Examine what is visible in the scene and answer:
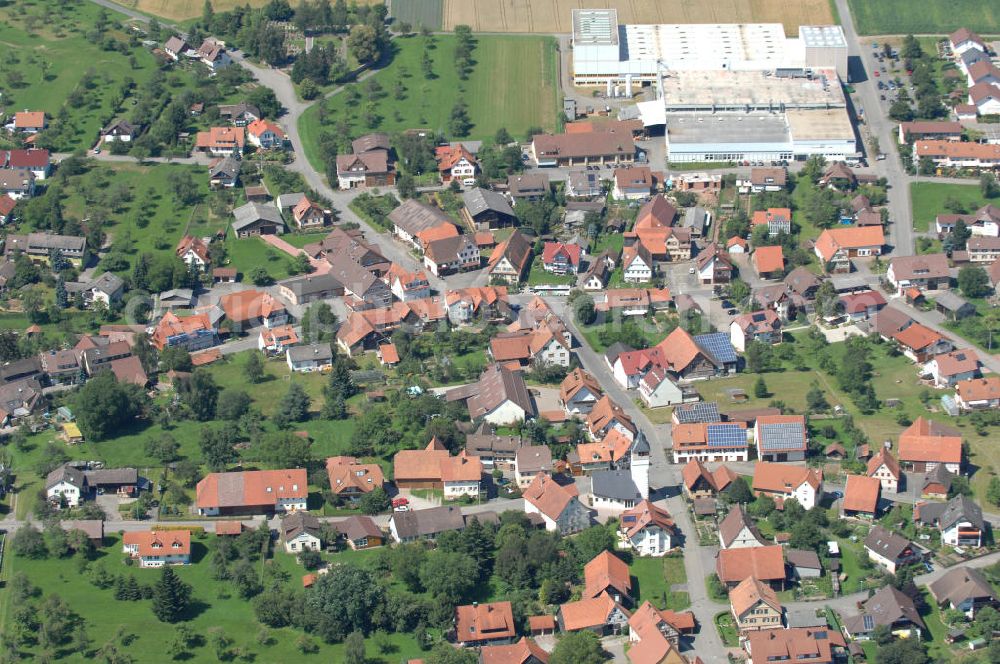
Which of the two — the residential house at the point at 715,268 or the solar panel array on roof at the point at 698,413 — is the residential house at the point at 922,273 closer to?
the residential house at the point at 715,268

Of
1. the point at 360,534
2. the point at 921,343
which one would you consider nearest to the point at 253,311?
the point at 360,534

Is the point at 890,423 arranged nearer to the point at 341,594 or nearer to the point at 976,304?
the point at 976,304

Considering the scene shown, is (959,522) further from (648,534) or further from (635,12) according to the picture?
(635,12)

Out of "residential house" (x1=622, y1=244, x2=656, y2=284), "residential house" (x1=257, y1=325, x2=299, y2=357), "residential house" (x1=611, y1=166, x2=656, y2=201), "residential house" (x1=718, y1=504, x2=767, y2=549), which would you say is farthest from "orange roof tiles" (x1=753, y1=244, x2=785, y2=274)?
"residential house" (x1=257, y1=325, x2=299, y2=357)

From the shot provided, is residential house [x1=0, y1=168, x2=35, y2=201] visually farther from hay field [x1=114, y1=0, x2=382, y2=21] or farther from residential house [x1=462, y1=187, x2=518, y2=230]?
residential house [x1=462, y1=187, x2=518, y2=230]

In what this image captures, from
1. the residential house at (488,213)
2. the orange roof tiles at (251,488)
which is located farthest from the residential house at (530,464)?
the residential house at (488,213)

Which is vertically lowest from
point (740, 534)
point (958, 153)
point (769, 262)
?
point (769, 262)
